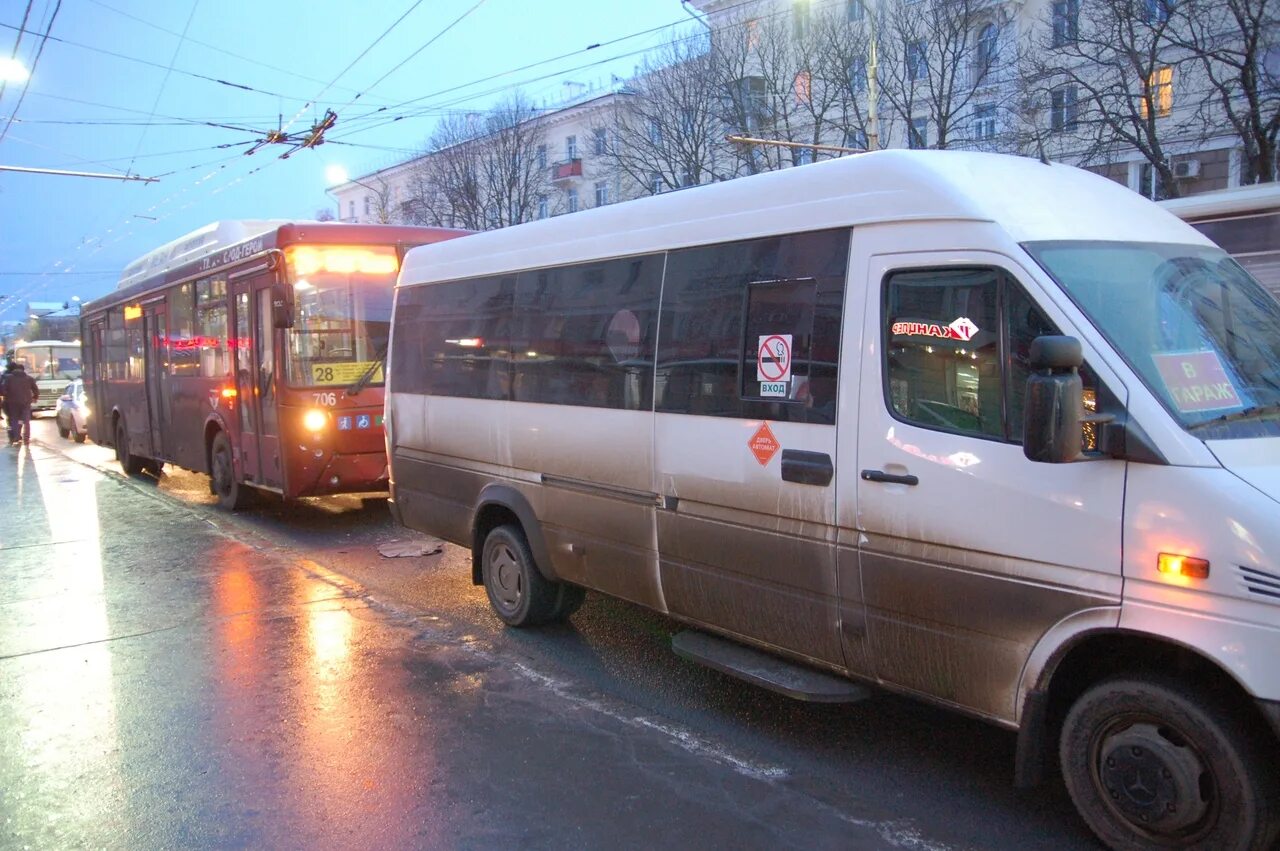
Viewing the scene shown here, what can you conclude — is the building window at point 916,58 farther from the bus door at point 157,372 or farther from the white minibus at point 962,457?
the white minibus at point 962,457

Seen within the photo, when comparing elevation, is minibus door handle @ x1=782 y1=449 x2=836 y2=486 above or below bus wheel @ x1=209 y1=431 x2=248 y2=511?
above

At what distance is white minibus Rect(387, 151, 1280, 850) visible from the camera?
10.2 ft

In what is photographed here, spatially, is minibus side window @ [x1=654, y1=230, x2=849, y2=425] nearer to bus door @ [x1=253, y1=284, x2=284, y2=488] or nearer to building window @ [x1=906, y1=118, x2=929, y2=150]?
bus door @ [x1=253, y1=284, x2=284, y2=488]

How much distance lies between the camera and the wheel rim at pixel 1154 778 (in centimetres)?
317

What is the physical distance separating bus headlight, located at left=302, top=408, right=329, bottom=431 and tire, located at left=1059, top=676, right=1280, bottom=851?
8.02 metres

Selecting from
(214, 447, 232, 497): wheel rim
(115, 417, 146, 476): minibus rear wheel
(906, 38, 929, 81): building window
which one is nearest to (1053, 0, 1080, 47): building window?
(906, 38, 929, 81): building window

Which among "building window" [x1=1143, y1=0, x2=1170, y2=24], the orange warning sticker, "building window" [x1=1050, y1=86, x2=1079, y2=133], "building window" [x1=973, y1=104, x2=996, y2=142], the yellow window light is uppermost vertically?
"building window" [x1=1143, y1=0, x2=1170, y2=24]

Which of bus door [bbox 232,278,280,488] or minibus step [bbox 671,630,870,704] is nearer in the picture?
minibus step [bbox 671,630,870,704]

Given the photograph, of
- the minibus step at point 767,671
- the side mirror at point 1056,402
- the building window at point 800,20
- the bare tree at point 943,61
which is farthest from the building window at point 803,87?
the side mirror at point 1056,402

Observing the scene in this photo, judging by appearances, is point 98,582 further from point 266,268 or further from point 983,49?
point 983,49

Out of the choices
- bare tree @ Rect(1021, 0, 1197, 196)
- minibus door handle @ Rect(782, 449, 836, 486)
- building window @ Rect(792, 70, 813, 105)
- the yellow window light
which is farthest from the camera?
building window @ Rect(792, 70, 813, 105)

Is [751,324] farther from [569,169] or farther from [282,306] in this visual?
[569,169]

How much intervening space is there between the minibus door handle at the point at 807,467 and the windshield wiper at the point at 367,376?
22.1ft

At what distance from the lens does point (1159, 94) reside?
71.4 feet
